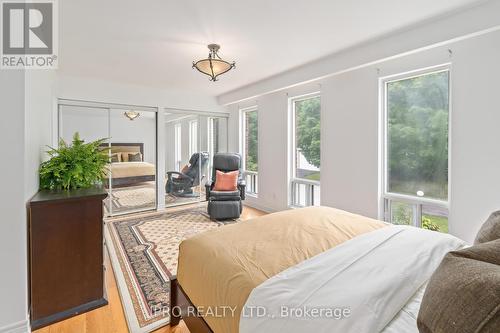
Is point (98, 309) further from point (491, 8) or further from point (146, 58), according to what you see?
point (491, 8)

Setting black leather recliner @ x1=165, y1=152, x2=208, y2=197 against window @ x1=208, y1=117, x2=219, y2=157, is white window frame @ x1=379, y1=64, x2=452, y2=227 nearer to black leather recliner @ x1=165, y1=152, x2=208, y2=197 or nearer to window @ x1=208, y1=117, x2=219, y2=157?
black leather recliner @ x1=165, y1=152, x2=208, y2=197

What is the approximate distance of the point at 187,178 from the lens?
5.33 metres

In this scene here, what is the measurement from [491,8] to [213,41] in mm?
2641

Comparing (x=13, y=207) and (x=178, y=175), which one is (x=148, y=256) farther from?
(x=178, y=175)

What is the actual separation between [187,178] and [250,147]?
1.58m

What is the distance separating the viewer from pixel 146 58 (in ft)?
11.1

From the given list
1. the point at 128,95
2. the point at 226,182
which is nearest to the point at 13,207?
the point at 226,182

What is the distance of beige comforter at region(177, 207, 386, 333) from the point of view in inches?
47.7

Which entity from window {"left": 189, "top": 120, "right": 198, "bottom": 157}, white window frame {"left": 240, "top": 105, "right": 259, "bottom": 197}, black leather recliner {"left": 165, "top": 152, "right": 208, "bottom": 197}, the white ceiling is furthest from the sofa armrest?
the white ceiling

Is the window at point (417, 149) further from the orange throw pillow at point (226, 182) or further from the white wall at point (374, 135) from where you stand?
the orange throw pillow at point (226, 182)

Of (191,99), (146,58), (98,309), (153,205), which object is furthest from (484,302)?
(191,99)

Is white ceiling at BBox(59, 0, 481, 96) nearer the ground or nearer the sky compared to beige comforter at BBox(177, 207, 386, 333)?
nearer the sky

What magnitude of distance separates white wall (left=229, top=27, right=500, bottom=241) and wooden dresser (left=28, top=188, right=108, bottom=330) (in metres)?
3.07

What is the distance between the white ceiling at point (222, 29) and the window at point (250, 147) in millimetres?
1734
